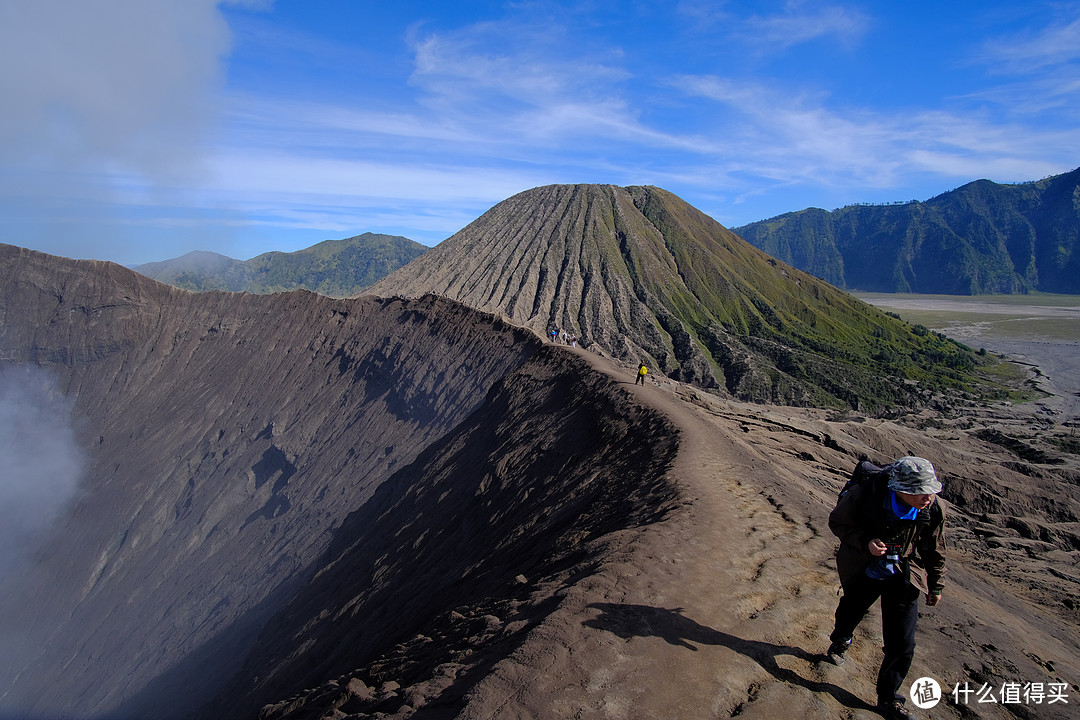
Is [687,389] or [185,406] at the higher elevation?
[687,389]

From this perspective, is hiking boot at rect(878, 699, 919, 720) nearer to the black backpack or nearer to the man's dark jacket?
the man's dark jacket

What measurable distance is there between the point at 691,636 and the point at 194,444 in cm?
3618

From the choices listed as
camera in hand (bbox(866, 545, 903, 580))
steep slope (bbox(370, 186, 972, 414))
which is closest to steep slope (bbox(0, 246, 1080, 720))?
camera in hand (bbox(866, 545, 903, 580))

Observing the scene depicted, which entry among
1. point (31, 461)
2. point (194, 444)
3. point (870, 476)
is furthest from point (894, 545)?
point (31, 461)

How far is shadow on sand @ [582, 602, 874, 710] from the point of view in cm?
460

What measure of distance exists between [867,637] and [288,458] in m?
30.7

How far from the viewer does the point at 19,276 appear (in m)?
42.7

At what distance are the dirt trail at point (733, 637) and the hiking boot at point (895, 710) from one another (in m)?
0.13

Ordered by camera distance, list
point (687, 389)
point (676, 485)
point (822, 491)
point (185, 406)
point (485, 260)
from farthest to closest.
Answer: point (485, 260) → point (185, 406) → point (687, 389) → point (822, 491) → point (676, 485)

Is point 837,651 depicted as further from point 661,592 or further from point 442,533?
point 442,533

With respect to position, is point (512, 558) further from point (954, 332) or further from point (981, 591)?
point (954, 332)

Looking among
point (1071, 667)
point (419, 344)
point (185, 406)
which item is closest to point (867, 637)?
point (1071, 667)

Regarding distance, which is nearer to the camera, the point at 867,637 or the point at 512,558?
the point at 867,637

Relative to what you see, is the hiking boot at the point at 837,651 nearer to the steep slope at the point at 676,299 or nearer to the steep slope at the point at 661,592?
the steep slope at the point at 661,592
